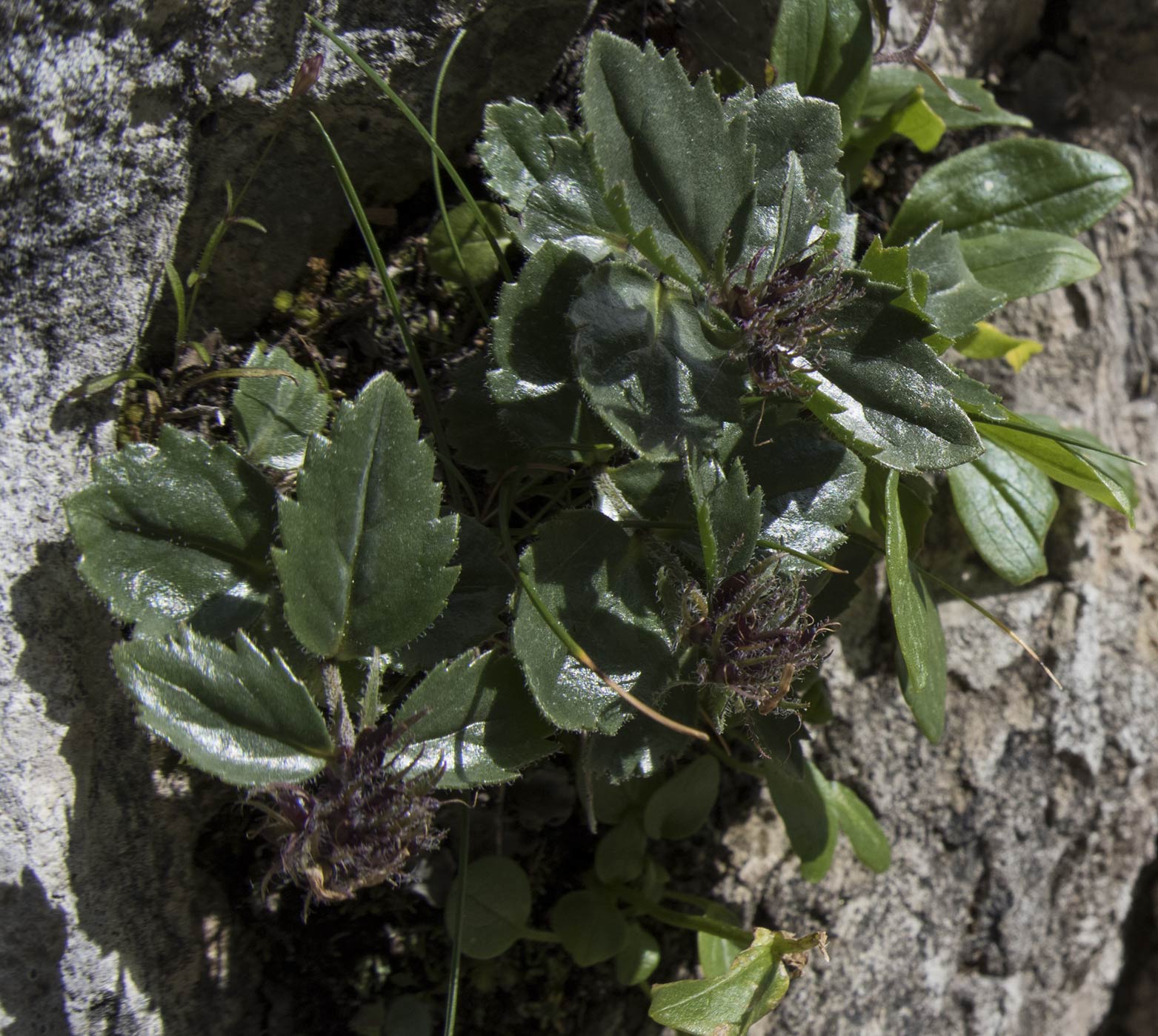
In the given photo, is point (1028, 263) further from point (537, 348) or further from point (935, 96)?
point (537, 348)

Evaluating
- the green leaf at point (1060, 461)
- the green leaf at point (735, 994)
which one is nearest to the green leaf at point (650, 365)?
the green leaf at point (1060, 461)

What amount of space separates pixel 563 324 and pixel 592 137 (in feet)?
0.84

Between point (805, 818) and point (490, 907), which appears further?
point (805, 818)

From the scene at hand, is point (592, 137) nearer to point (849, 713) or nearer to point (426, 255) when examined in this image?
point (426, 255)

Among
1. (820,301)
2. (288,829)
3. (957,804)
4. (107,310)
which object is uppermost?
(107,310)

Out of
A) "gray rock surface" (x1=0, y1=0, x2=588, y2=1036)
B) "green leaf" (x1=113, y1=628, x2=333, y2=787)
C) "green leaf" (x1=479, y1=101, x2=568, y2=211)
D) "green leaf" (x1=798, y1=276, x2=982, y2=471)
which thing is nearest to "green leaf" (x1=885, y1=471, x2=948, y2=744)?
"green leaf" (x1=798, y1=276, x2=982, y2=471)

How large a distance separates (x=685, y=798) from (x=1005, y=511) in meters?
0.87

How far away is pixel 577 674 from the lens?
1.29 m

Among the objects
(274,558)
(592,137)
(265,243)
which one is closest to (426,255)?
(265,243)

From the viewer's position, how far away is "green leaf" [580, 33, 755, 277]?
123 centimetres

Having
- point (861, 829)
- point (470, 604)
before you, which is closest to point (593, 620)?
point (470, 604)

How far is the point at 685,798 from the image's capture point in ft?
5.64

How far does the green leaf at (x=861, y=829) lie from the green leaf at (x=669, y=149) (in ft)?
3.85

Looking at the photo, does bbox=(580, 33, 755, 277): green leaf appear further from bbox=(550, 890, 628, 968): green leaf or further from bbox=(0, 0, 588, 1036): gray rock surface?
bbox=(550, 890, 628, 968): green leaf
